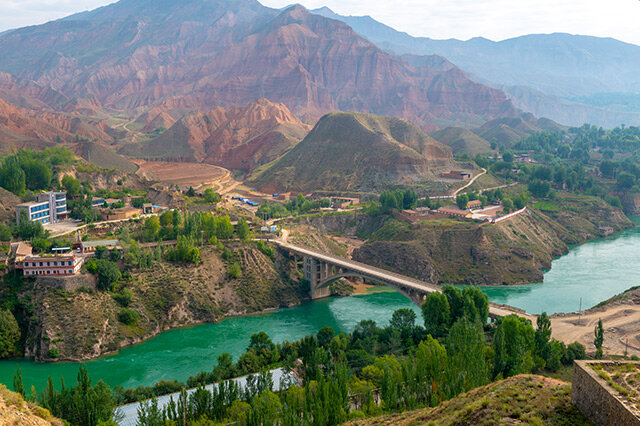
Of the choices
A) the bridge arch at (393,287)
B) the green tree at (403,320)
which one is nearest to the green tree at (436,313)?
the green tree at (403,320)

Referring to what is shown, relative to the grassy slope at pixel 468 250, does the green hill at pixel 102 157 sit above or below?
above

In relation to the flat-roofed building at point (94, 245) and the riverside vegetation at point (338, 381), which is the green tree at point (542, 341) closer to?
the riverside vegetation at point (338, 381)

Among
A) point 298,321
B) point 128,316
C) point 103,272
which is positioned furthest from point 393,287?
point 103,272

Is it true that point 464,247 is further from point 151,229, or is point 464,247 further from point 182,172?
point 182,172

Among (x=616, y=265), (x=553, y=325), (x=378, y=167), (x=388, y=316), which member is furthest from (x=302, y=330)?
(x=378, y=167)

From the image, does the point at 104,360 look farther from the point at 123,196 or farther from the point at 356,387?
the point at 123,196

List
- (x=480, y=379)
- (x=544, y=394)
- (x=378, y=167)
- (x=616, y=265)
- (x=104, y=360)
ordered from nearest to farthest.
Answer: (x=544, y=394), (x=480, y=379), (x=104, y=360), (x=616, y=265), (x=378, y=167)
